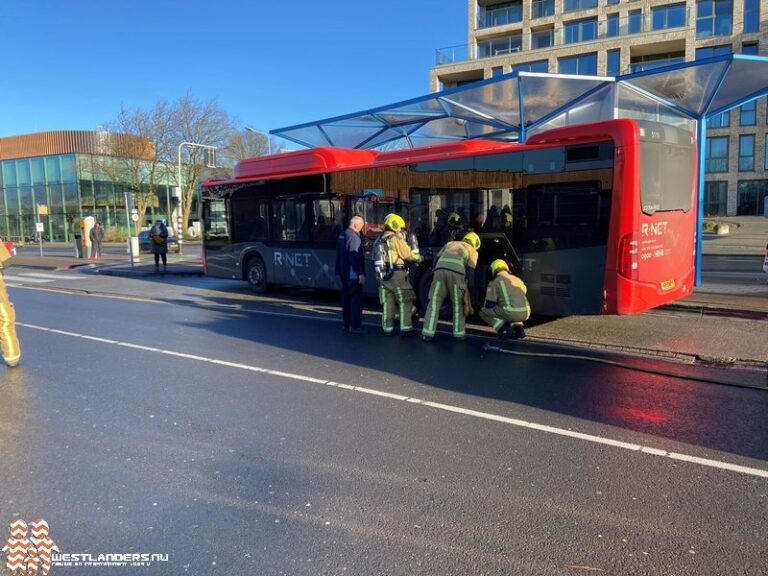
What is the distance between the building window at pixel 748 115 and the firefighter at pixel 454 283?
41668 mm

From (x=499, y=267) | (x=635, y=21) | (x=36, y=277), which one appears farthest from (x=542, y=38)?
(x=499, y=267)

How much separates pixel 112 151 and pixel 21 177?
11.6m

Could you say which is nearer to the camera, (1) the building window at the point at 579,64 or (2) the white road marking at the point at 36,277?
(2) the white road marking at the point at 36,277

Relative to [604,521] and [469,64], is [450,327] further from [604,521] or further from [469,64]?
[469,64]

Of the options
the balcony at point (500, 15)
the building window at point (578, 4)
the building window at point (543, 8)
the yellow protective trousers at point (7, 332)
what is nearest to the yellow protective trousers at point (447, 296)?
the yellow protective trousers at point (7, 332)

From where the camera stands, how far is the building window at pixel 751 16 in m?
37.4

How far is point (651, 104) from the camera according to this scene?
1310 cm

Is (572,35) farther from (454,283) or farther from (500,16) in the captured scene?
(454,283)

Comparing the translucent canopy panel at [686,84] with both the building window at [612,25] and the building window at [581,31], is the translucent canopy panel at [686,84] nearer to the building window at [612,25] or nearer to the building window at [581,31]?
the building window at [612,25]

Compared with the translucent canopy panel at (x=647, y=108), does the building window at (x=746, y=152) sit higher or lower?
higher

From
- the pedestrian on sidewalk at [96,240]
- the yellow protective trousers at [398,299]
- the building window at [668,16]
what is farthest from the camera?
the building window at [668,16]

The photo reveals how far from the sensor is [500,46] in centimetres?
4409

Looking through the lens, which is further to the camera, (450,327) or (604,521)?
(450,327)

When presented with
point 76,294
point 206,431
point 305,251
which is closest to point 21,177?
point 76,294
